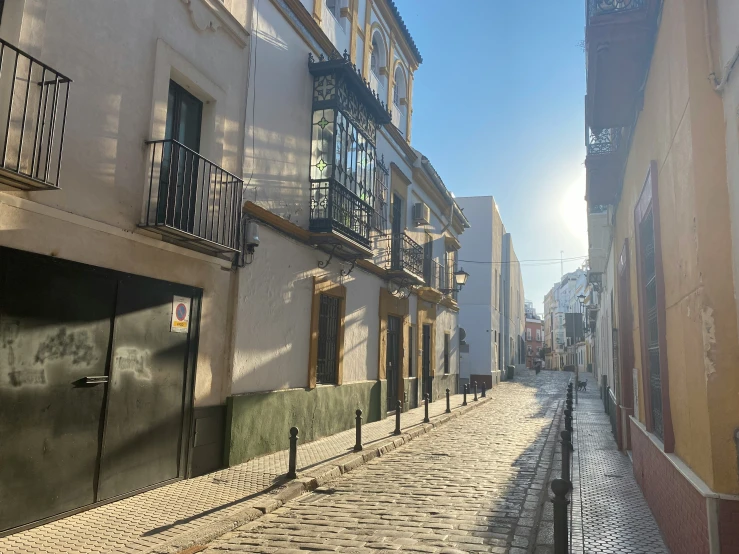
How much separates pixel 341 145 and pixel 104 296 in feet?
20.1

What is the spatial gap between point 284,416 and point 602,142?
25.6ft

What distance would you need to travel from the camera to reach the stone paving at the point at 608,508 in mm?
5113

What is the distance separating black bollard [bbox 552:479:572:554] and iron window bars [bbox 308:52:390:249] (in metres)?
7.23

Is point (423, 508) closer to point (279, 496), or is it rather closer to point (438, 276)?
point (279, 496)

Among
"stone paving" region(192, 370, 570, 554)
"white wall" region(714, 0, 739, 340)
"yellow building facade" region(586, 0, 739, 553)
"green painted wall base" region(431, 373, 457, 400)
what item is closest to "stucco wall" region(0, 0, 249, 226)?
"stone paving" region(192, 370, 570, 554)

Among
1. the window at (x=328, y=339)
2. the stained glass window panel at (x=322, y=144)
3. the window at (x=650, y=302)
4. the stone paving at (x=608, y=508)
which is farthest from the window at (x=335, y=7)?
the stone paving at (x=608, y=508)

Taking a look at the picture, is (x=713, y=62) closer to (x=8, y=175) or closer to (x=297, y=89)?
(x=8, y=175)

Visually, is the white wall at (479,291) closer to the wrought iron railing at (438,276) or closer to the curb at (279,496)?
the wrought iron railing at (438,276)

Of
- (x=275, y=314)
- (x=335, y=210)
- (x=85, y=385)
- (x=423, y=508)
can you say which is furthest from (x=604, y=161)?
(x=85, y=385)

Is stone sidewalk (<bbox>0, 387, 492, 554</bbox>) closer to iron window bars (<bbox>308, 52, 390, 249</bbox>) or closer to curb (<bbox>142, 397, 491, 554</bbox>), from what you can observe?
curb (<bbox>142, 397, 491, 554</bbox>)

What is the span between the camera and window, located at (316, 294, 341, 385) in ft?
36.9

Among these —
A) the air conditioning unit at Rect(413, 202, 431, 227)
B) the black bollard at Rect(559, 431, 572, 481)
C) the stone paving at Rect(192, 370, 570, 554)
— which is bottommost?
the stone paving at Rect(192, 370, 570, 554)

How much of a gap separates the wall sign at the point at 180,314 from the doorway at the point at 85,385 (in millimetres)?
17

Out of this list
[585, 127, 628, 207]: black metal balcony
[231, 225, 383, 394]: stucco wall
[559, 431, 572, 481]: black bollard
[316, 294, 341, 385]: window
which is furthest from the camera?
[316, 294, 341, 385]: window
